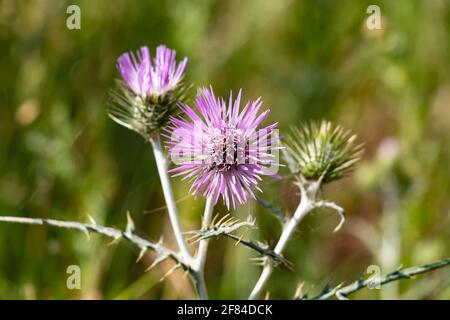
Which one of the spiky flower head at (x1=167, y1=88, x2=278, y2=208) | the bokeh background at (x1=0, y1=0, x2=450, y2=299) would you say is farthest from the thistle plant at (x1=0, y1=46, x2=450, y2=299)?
the bokeh background at (x1=0, y1=0, x2=450, y2=299)

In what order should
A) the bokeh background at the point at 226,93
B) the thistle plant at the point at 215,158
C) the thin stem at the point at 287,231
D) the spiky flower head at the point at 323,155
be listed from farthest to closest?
the bokeh background at the point at 226,93, the spiky flower head at the point at 323,155, the thin stem at the point at 287,231, the thistle plant at the point at 215,158

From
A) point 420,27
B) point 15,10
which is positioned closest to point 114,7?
point 15,10

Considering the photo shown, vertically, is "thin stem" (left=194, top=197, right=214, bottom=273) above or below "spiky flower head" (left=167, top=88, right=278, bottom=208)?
below

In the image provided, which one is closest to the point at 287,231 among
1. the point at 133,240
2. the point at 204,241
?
the point at 204,241

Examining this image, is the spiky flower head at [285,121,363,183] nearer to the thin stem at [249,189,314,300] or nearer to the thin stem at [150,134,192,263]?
the thin stem at [249,189,314,300]

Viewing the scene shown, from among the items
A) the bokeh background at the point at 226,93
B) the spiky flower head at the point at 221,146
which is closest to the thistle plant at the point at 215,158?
the spiky flower head at the point at 221,146

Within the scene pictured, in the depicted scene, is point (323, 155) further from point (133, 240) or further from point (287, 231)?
point (133, 240)

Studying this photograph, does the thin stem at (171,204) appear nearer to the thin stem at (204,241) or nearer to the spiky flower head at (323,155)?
the thin stem at (204,241)
